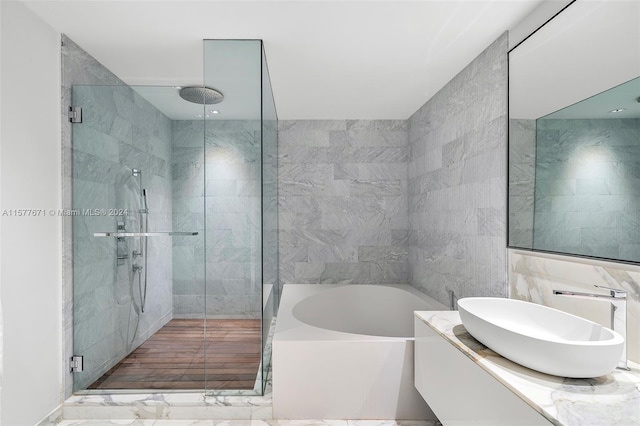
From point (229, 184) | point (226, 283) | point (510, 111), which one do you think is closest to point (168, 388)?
point (226, 283)

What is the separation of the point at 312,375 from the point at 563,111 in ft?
6.54

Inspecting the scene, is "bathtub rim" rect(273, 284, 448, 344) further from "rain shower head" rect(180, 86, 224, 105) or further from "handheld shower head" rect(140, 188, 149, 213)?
"rain shower head" rect(180, 86, 224, 105)

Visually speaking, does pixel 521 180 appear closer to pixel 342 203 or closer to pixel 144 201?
pixel 342 203

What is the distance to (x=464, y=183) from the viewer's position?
2426 mm

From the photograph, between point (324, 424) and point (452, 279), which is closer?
point (324, 424)

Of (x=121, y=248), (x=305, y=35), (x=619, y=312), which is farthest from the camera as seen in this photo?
(x=121, y=248)

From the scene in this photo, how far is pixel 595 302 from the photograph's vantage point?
141 cm

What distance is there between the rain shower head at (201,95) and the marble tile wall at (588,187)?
5.92 feet

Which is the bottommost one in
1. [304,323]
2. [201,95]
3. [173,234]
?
[304,323]

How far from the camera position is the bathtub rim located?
214cm

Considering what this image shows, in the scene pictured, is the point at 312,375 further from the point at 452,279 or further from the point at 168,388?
the point at 452,279

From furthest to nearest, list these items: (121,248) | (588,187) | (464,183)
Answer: (464,183), (121,248), (588,187)

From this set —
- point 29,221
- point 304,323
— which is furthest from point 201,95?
point 304,323

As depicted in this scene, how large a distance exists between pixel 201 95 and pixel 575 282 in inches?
92.0
